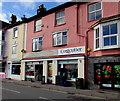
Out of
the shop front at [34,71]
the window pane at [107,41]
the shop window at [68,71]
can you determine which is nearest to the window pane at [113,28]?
the window pane at [107,41]

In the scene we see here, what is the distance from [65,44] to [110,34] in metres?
5.57

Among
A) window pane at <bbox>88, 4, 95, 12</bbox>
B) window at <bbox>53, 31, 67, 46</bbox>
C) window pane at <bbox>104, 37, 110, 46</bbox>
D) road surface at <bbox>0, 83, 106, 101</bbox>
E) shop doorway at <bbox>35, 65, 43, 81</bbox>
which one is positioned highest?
window pane at <bbox>88, 4, 95, 12</bbox>

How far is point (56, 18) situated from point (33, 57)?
6368 mm

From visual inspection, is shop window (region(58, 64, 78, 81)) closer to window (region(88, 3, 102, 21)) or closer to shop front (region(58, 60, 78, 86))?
shop front (region(58, 60, 78, 86))

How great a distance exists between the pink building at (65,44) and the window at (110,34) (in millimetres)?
730

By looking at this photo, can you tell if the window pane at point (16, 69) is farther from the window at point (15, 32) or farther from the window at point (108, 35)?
the window at point (108, 35)

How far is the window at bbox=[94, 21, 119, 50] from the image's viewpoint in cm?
1178

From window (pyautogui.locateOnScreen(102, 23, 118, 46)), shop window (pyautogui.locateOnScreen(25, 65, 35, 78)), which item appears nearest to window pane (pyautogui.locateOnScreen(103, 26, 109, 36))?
window (pyautogui.locateOnScreen(102, 23, 118, 46))

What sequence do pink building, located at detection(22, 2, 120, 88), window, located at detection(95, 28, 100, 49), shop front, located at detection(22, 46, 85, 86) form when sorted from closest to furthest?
window, located at detection(95, 28, 100, 49) → pink building, located at detection(22, 2, 120, 88) → shop front, located at detection(22, 46, 85, 86)

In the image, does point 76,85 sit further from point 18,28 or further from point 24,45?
point 18,28

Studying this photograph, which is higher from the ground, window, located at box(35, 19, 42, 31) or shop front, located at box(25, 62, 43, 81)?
window, located at box(35, 19, 42, 31)

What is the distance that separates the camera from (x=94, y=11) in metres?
14.3

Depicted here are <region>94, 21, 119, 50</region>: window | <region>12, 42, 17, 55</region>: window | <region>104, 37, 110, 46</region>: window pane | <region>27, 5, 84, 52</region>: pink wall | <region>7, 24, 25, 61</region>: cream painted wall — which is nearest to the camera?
<region>94, 21, 119, 50</region>: window

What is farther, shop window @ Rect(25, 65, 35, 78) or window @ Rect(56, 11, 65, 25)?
shop window @ Rect(25, 65, 35, 78)
